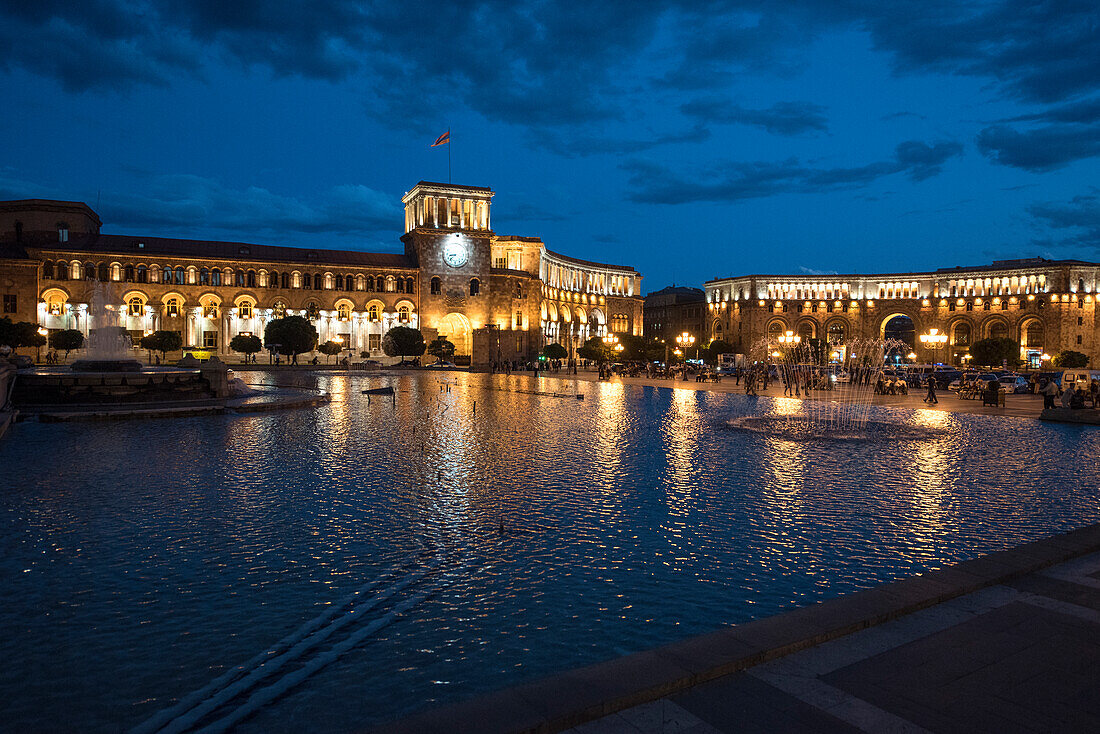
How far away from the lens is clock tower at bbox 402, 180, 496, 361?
75.1 m

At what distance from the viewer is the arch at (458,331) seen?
76.0 meters

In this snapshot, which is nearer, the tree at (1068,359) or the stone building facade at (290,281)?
the stone building facade at (290,281)

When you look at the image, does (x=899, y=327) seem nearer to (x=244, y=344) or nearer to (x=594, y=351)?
(x=594, y=351)

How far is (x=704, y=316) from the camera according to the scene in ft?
393

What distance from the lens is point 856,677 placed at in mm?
3869

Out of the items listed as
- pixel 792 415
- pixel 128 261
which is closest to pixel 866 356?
pixel 792 415

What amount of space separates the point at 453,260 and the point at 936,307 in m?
73.2

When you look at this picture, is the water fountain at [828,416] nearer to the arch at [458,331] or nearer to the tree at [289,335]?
the tree at [289,335]

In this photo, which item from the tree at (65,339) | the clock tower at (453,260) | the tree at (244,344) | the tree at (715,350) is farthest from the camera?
the tree at (715,350)

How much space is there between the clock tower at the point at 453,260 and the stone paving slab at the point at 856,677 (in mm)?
70961

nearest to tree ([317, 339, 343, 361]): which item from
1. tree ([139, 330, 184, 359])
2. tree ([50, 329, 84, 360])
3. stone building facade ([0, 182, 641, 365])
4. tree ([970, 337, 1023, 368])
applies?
stone building facade ([0, 182, 641, 365])

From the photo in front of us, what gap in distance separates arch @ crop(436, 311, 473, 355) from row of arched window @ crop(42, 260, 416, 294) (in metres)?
5.29

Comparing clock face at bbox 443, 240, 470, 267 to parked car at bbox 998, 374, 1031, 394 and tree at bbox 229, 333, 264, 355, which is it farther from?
parked car at bbox 998, 374, 1031, 394

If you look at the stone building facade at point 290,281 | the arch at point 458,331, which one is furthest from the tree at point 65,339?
the arch at point 458,331
